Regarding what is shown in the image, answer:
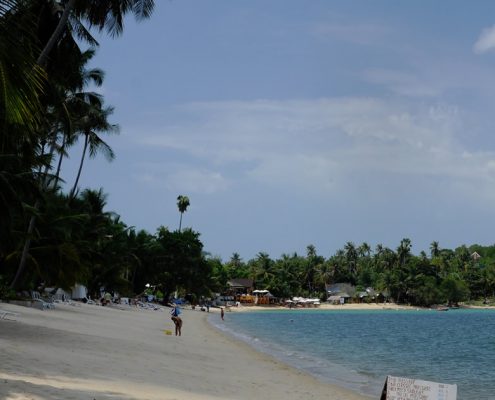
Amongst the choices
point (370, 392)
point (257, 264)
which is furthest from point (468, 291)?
point (370, 392)

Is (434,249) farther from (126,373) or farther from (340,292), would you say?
(126,373)

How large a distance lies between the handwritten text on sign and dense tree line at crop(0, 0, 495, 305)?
5.83 m

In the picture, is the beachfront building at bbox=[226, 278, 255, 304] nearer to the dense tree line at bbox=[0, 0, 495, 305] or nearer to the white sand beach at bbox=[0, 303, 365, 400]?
the dense tree line at bbox=[0, 0, 495, 305]

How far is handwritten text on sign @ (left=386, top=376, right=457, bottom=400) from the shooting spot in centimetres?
764

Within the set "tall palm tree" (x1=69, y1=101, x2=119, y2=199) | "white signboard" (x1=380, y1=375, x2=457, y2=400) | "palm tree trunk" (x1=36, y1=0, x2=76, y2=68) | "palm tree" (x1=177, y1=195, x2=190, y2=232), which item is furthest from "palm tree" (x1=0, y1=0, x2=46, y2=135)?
"palm tree" (x1=177, y1=195, x2=190, y2=232)

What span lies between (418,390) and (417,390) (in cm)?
1

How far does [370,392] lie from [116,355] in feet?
23.5

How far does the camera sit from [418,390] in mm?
7852

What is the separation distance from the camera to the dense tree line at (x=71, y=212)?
215 inches

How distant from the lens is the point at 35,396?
731 cm

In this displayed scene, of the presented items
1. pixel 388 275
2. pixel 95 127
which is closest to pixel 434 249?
pixel 388 275

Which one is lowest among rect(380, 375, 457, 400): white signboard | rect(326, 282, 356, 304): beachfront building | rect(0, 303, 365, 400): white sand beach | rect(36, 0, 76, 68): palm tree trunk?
rect(0, 303, 365, 400): white sand beach

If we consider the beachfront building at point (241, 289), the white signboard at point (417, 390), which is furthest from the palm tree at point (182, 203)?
the white signboard at point (417, 390)

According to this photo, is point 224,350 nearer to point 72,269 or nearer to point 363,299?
point 72,269
